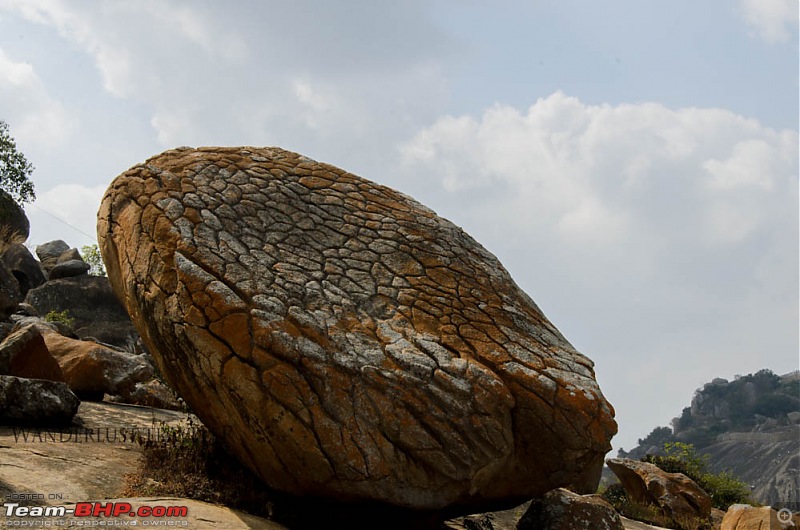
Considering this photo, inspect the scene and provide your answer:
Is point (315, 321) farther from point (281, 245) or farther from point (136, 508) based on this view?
point (136, 508)

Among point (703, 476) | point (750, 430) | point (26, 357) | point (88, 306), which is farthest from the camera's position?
point (750, 430)

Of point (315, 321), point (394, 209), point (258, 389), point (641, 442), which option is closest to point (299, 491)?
point (258, 389)

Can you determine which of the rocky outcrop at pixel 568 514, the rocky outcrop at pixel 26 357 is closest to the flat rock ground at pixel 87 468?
the rocky outcrop at pixel 26 357

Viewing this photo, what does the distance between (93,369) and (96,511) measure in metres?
5.64

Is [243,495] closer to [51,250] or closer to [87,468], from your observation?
[87,468]

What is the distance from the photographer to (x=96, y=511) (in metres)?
4.73

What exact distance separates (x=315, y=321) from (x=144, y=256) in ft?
5.73

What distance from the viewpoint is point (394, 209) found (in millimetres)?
7660

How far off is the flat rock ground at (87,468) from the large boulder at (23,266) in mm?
15203

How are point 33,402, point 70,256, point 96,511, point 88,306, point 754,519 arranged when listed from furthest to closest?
point 70,256 → point 88,306 → point 754,519 → point 33,402 → point 96,511

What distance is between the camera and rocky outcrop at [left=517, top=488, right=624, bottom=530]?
629cm

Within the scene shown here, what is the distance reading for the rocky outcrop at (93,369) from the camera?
32.1ft

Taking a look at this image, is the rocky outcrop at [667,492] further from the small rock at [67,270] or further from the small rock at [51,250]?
A: the small rock at [51,250]

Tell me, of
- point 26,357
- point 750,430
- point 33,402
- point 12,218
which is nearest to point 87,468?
point 33,402
